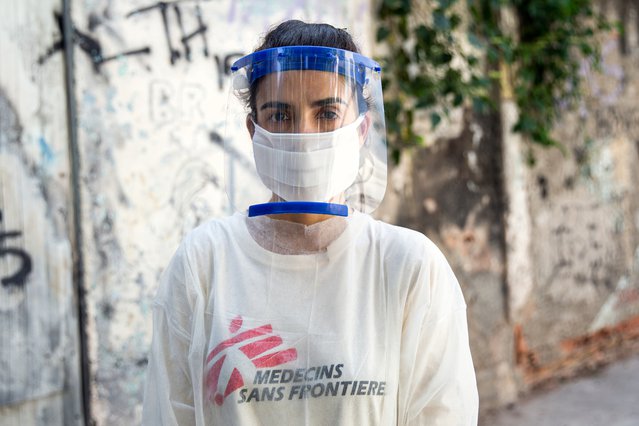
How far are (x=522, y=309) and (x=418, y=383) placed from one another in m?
3.51

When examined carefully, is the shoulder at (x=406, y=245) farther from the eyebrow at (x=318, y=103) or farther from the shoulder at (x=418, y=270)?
the eyebrow at (x=318, y=103)

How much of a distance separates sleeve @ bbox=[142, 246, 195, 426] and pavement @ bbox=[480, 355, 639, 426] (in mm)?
3224

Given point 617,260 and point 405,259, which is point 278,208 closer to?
point 405,259

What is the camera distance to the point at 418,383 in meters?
1.50

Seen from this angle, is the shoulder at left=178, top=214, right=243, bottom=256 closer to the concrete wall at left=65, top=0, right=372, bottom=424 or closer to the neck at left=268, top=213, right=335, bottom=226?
the neck at left=268, top=213, right=335, bottom=226

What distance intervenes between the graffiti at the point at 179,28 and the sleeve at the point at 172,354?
5.65ft

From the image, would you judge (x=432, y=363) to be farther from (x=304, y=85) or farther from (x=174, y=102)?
(x=174, y=102)

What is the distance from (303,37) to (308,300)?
23.6 inches

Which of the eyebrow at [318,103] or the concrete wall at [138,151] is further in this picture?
the concrete wall at [138,151]

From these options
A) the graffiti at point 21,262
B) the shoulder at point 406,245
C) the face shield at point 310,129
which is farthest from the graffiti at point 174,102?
the shoulder at point 406,245

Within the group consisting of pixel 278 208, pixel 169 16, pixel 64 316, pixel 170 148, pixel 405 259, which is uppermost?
pixel 169 16

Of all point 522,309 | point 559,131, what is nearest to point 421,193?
point 522,309

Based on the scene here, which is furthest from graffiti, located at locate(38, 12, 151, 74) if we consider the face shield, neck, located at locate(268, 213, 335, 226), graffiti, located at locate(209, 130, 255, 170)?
neck, located at locate(268, 213, 335, 226)

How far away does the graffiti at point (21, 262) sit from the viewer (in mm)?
2678
